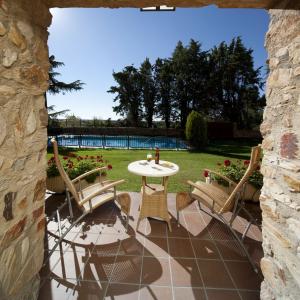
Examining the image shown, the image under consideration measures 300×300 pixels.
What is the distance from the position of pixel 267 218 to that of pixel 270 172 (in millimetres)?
334

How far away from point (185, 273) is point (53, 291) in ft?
3.81

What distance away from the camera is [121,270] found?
2.22 meters

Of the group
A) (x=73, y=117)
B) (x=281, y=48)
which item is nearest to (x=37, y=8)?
(x=281, y=48)

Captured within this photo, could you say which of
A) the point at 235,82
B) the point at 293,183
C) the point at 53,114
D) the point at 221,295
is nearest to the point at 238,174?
the point at 221,295

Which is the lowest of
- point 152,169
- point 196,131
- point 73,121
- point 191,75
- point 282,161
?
point 152,169

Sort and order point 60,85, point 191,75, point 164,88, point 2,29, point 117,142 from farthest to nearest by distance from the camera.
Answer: point 164,88
point 191,75
point 60,85
point 117,142
point 2,29

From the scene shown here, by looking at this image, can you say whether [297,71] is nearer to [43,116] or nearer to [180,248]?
[43,116]

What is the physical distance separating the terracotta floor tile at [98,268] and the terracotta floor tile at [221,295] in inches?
35.4

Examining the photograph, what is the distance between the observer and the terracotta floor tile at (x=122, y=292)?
6.21ft

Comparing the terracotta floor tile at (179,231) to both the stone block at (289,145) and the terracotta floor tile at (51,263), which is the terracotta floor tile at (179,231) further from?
the stone block at (289,145)

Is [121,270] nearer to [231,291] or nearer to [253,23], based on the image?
[231,291]

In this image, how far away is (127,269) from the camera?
2.24m

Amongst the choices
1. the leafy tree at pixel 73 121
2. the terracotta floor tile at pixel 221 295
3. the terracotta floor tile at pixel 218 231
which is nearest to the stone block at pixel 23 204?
the terracotta floor tile at pixel 221 295

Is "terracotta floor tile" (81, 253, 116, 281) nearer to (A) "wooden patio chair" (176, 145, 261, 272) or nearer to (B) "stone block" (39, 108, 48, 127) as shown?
(A) "wooden patio chair" (176, 145, 261, 272)
